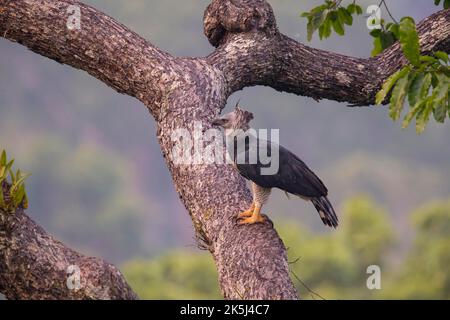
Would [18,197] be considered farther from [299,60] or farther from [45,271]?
[299,60]

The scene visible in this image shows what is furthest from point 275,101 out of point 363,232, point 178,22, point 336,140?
point 363,232

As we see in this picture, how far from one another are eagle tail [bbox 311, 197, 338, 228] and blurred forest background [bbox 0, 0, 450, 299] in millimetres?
75650

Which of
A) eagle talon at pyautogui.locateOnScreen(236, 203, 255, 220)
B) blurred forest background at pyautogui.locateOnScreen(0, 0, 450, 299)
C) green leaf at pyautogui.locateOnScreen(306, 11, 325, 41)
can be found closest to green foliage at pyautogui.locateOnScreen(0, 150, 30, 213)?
eagle talon at pyautogui.locateOnScreen(236, 203, 255, 220)

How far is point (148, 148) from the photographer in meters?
103

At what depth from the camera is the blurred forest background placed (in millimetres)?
96125

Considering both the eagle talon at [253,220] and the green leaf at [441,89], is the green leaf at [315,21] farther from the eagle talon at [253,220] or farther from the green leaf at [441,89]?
the green leaf at [441,89]

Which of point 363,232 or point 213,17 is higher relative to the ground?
point 363,232

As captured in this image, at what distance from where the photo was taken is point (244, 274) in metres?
6.01

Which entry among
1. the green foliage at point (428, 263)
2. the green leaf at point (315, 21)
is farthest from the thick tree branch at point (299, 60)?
the green foliage at point (428, 263)

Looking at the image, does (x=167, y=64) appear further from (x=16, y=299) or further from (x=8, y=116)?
(x=8, y=116)

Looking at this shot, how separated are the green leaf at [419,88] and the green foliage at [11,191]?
258 centimetres

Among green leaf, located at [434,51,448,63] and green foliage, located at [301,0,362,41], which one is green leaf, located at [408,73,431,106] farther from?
green foliage, located at [301,0,362,41]

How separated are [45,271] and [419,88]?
2648mm

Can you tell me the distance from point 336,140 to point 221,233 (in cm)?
10623
